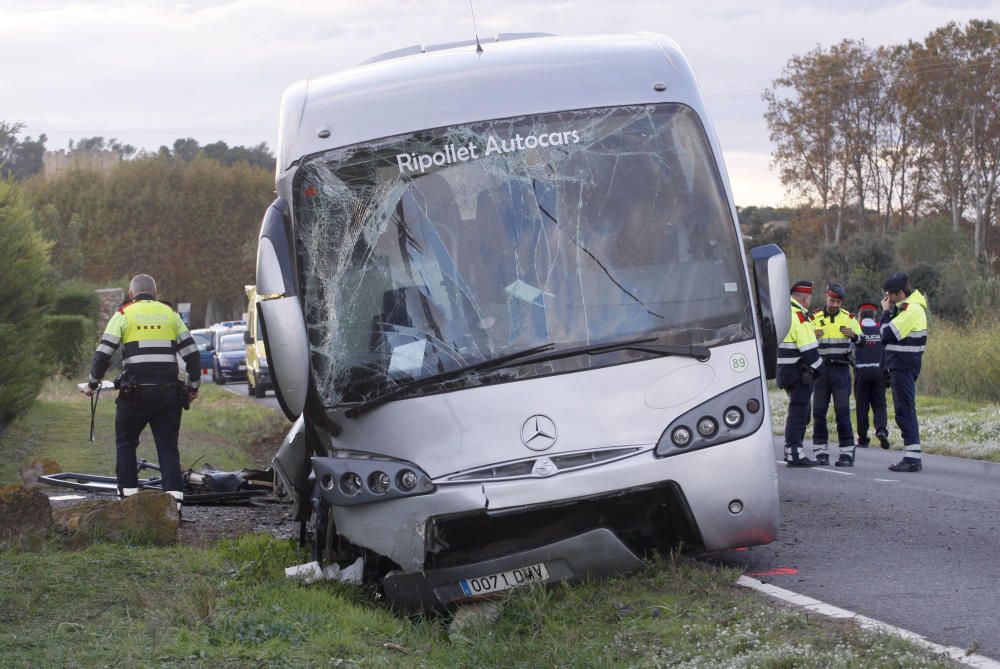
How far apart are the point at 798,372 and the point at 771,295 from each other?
7341 millimetres

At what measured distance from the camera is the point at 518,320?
7.36 metres

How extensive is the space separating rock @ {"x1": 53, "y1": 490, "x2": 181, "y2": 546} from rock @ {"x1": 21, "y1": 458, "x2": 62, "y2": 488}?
9.91 ft

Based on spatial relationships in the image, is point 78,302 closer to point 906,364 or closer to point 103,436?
point 103,436

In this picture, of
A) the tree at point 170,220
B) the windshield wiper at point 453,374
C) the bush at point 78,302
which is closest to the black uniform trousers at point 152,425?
the windshield wiper at point 453,374

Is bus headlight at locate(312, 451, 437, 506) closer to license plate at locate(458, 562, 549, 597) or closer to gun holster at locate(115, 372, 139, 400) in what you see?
license plate at locate(458, 562, 549, 597)

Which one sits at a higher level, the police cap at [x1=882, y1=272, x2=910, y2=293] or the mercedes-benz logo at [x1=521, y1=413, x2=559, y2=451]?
the police cap at [x1=882, y1=272, x2=910, y2=293]

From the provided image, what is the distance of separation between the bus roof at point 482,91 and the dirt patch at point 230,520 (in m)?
2.69

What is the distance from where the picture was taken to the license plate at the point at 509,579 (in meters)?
7.06

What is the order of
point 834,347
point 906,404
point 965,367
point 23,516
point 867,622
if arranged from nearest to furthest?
point 867,622
point 23,516
point 906,404
point 834,347
point 965,367

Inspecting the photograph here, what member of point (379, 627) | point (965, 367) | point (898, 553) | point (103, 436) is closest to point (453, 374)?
point (379, 627)

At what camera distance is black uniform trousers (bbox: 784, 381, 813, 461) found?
15.0 metres

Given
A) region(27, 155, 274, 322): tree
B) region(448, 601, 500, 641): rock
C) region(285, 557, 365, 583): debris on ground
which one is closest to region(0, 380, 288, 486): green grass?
region(285, 557, 365, 583): debris on ground

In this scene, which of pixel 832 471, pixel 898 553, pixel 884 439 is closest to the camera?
pixel 898 553

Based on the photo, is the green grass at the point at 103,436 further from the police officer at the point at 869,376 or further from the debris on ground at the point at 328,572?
the police officer at the point at 869,376
